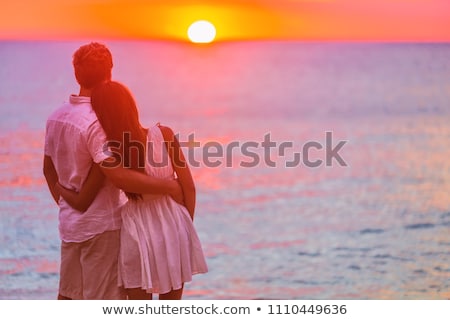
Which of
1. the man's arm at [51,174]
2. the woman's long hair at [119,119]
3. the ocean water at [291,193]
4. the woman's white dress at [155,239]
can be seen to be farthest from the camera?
the ocean water at [291,193]

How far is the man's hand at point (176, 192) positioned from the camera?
10.4 feet

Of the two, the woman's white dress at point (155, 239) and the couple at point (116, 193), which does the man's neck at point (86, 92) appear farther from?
the woman's white dress at point (155, 239)

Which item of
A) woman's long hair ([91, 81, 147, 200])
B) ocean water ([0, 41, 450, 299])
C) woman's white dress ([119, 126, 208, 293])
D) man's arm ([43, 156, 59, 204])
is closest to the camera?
woman's long hair ([91, 81, 147, 200])

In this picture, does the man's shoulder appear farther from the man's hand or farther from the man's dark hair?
the man's hand

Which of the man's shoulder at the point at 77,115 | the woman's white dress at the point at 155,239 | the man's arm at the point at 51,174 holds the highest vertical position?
the man's shoulder at the point at 77,115

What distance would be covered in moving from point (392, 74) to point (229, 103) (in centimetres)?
941

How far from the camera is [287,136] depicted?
16812 millimetres

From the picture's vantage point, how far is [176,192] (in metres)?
3.20

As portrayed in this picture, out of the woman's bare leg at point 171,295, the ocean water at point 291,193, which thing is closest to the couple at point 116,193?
the woman's bare leg at point 171,295

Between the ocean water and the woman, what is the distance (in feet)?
8.96

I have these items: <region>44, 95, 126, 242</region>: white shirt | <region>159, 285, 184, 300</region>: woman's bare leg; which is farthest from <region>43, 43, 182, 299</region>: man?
<region>159, 285, 184, 300</region>: woman's bare leg

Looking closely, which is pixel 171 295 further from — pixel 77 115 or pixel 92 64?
pixel 92 64

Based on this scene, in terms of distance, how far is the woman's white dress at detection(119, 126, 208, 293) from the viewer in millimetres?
3139

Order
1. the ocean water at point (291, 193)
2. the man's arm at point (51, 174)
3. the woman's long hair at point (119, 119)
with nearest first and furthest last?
1. the woman's long hair at point (119, 119)
2. the man's arm at point (51, 174)
3. the ocean water at point (291, 193)
